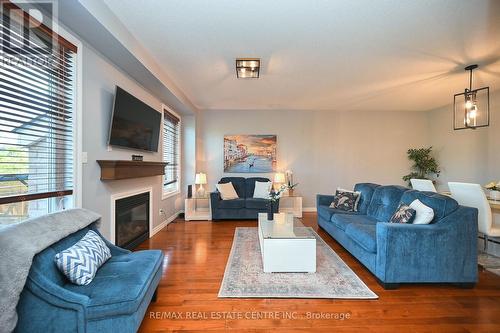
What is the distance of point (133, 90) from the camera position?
3477mm

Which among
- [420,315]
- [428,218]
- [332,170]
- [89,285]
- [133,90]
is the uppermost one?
[133,90]

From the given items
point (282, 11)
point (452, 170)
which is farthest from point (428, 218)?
point (452, 170)

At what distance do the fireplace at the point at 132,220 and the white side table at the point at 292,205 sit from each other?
3105 mm

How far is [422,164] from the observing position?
19.7 feet

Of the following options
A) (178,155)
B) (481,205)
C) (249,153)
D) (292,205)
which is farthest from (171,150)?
(481,205)

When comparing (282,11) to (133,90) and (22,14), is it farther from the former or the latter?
(133,90)

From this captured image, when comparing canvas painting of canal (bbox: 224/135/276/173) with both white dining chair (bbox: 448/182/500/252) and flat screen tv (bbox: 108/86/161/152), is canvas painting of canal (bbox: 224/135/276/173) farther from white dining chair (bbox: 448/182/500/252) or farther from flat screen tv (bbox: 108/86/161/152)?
white dining chair (bbox: 448/182/500/252)

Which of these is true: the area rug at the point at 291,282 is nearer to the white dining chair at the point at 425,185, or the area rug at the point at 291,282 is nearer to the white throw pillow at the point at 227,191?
the white dining chair at the point at 425,185

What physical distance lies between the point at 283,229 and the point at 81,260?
6.95ft

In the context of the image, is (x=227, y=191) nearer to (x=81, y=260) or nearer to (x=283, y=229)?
(x=283, y=229)

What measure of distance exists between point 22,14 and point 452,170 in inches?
296

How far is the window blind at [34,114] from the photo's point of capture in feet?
5.68

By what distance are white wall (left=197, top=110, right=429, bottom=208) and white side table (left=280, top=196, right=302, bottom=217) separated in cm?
45

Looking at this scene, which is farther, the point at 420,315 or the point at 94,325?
the point at 420,315
